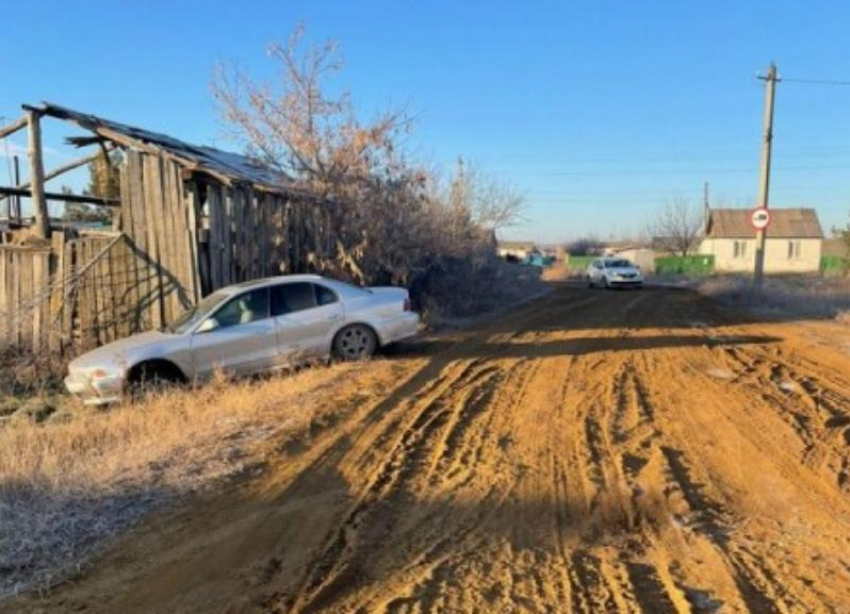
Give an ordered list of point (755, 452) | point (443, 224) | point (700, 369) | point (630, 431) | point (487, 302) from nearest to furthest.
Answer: point (755, 452) < point (630, 431) < point (700, 369) < point (443, 224) < point (487, 302)

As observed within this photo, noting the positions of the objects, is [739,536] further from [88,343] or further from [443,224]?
[443,224]

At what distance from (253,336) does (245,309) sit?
467mm

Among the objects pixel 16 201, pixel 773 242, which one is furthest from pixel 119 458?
pixel 773 242

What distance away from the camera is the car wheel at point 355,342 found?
1241 centimetres

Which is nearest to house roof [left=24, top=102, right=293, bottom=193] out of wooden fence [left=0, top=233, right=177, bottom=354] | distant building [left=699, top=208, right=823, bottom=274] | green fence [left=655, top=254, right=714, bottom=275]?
wooden fence [left=0, top=233, right=177, bottom=354]

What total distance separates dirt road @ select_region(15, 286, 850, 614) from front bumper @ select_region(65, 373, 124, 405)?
3.41 metres

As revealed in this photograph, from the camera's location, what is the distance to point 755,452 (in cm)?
700

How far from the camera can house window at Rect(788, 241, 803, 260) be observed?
71812 mm

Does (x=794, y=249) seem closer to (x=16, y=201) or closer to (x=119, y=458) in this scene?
(x=16, y=201)

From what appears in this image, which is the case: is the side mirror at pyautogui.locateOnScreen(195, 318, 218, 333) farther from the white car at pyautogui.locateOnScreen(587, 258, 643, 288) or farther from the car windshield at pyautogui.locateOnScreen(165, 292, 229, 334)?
the white car at pyautogui.locateOnScreen(587, 258, 643, 288)

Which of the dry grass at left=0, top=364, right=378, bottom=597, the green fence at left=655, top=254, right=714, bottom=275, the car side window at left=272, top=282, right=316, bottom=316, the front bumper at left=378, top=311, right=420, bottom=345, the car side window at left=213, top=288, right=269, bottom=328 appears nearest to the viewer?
the dry grass at left=0, top=364, right=378, bottom=597

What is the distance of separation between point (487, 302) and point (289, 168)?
30.3 feet

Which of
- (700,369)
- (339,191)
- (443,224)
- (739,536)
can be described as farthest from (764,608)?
(443,224)

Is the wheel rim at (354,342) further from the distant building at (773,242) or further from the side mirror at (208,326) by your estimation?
the distant building at (773,242)
